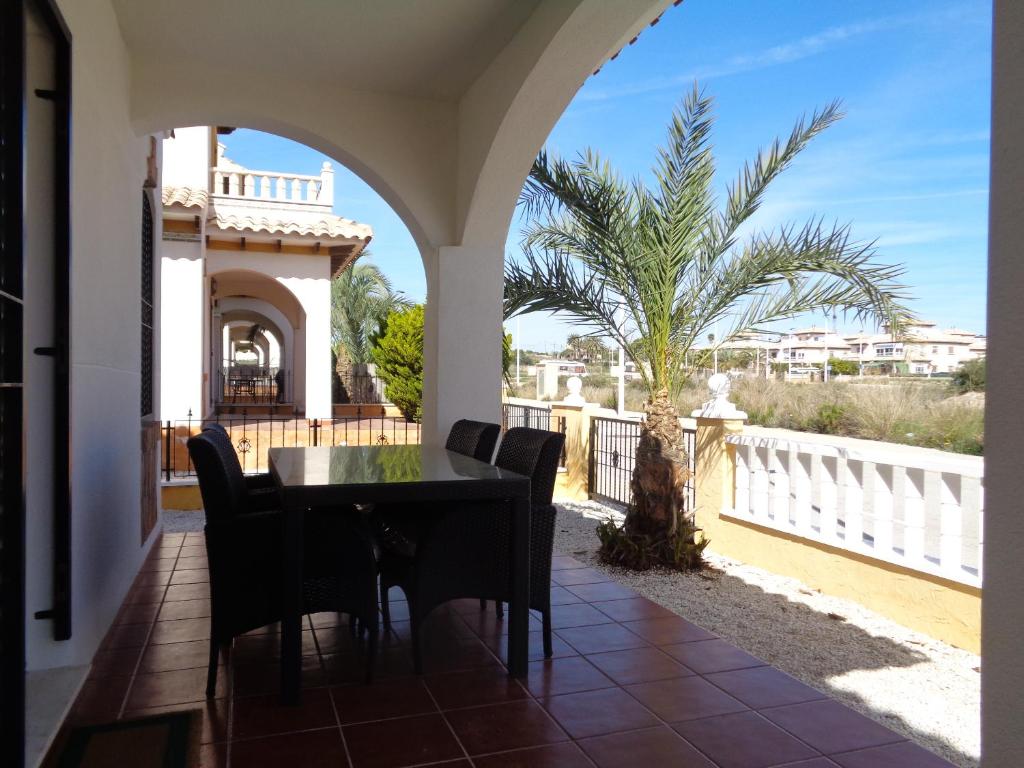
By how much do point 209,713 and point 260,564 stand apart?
55cm

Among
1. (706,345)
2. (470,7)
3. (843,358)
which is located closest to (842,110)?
(706,345)

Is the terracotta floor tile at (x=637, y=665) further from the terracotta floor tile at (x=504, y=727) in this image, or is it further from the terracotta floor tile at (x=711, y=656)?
the terracotta floor tile at (x=504, y=727)

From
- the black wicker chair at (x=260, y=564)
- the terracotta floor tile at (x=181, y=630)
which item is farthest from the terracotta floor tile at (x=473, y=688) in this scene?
the terracotta floor tile at (x=181, y=630)

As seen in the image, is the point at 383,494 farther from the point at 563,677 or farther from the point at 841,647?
the point at 841,647

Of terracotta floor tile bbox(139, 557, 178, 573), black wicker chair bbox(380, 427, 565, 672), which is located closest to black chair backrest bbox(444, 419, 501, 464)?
black wicker chair bbox(380, 427, 565, 672)

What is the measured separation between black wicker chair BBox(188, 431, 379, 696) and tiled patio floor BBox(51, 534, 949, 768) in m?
0.25

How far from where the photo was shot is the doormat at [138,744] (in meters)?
2.37

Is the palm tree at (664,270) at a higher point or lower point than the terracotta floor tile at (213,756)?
higher

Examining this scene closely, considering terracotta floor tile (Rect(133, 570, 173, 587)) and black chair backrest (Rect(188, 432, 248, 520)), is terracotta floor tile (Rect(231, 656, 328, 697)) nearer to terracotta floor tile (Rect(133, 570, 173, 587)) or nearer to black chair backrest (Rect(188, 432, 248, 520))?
black chair backrest (Rect(188, 432, 248, 520))

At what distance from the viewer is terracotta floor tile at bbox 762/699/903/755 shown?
2543 mm

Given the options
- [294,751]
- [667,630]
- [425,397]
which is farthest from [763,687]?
[425,397]

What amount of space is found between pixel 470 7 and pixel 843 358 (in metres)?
19.4

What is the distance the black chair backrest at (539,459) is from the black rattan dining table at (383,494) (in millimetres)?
207

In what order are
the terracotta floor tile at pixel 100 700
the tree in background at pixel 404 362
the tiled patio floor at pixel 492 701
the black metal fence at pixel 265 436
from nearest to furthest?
the tiled patio floor at pixel 492 701
the terracotta floor tile at pixel 100 700
the black metal fence at pixel 265 436
the tree in background at pixel 404 362
